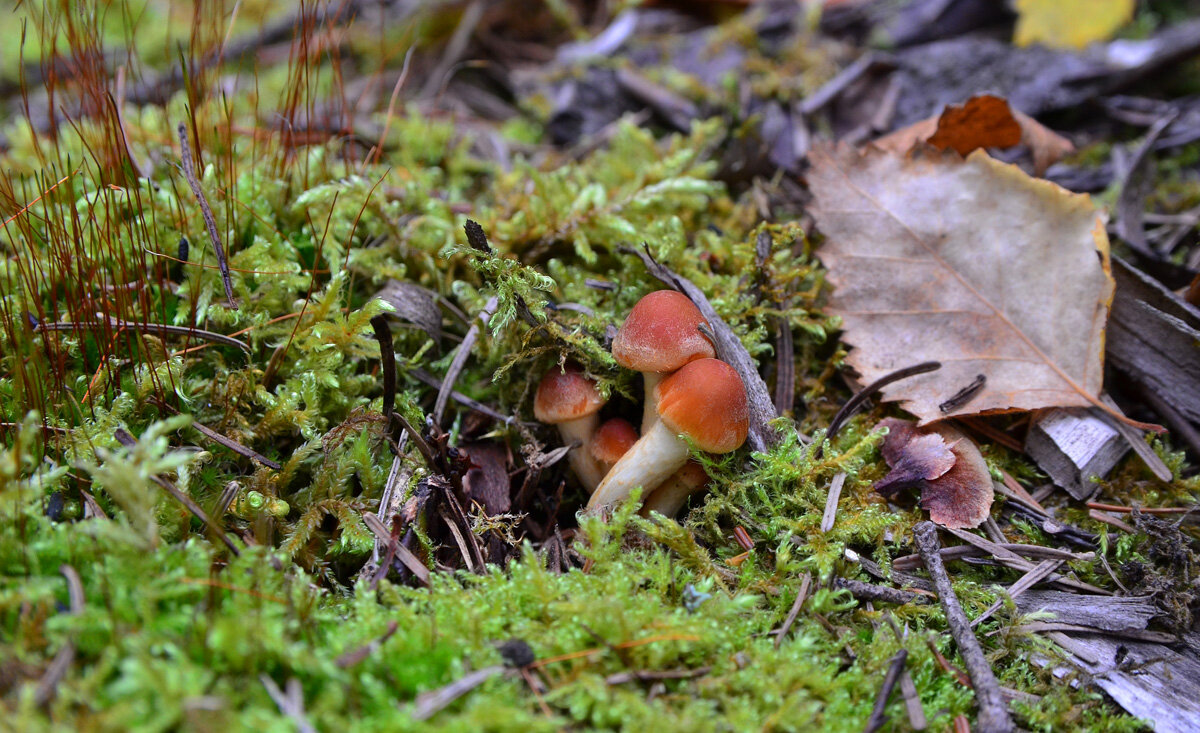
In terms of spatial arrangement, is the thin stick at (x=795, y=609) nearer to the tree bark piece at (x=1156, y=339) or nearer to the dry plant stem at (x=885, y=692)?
the dry plant stem at (x=885, y=692)

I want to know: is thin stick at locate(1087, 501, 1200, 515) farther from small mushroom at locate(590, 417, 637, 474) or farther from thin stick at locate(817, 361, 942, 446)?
small mushroom at locate(590, 417, 637, 474)

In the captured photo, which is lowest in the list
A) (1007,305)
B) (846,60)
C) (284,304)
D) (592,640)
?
(592,640)

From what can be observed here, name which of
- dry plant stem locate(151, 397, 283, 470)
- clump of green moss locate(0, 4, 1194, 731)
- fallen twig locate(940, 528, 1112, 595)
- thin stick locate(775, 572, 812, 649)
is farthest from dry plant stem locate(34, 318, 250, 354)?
fallen twig locate(940, 528, 1112, 595)

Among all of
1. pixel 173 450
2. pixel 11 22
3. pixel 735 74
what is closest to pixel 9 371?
pixel 173 450

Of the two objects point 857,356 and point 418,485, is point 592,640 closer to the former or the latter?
point 418,485

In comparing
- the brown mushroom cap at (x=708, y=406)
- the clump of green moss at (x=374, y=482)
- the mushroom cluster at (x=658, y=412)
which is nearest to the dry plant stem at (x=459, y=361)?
the clump of green moss at (x=374, y=482)

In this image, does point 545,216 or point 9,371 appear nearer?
point 9,371

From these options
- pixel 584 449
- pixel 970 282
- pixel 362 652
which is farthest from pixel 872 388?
pixel 362 652
